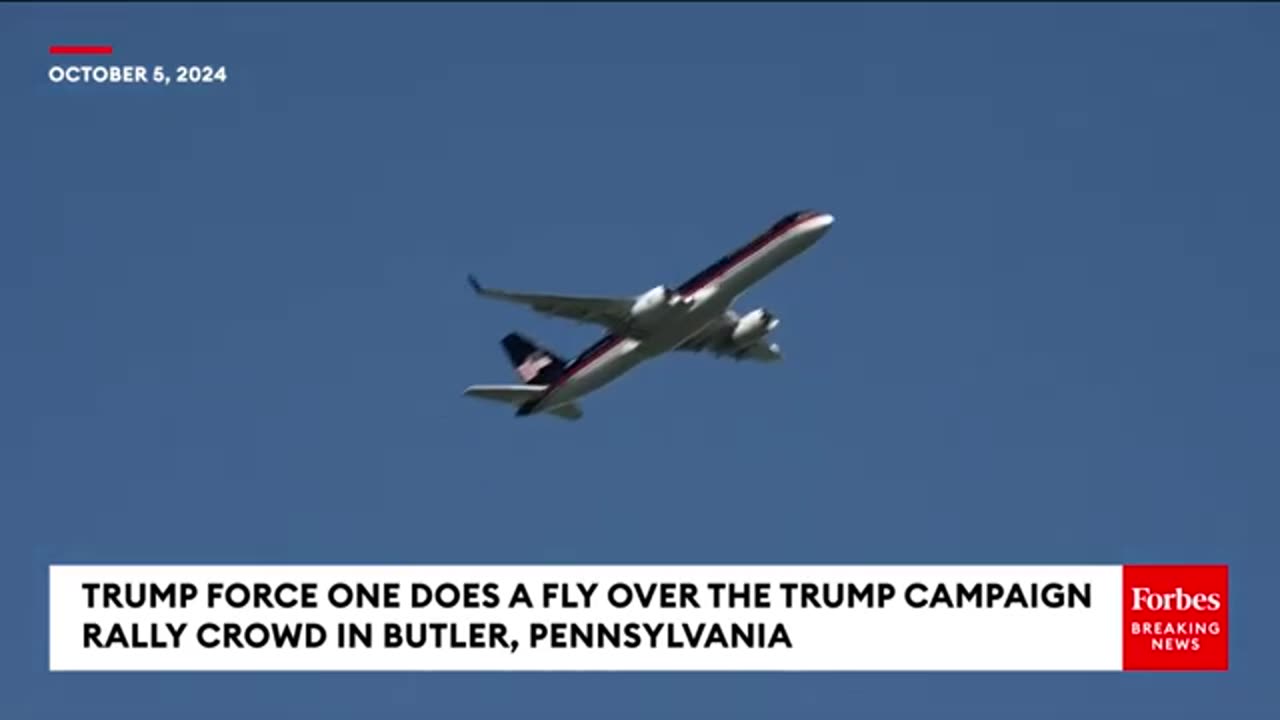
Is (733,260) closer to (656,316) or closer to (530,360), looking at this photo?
(656,316)

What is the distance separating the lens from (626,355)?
70.0 m

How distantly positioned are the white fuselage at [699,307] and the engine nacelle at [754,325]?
3131 millimetres

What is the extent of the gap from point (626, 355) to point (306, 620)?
20.1 metres

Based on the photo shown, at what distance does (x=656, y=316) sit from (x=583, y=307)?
2725 millimetres

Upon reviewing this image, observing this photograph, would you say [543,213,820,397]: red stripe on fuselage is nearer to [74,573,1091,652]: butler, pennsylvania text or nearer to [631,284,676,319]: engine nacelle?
[631,284,676,319]: engine nacelle

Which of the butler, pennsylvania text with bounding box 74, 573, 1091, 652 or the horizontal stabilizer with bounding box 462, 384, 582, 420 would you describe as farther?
the horizontal stabilizer with bounding box 462, 384, 582, 420

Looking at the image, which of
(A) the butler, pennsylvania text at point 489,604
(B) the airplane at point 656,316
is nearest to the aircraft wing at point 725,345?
(B) the airplane at point 656,316

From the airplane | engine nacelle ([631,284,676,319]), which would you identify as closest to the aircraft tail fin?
the airplane

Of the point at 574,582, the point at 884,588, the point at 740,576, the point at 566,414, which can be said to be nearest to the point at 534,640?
the point at 574,582

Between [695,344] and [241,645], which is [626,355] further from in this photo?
[241,645]

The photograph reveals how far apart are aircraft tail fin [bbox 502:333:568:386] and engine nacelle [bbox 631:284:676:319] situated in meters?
8.27

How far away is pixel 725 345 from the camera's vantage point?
7631 centimetres

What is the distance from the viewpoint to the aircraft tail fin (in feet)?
252

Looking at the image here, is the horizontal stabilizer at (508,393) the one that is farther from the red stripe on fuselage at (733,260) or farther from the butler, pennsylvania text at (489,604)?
the butler, pennsylvania text at (489,604)
